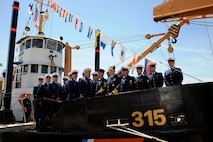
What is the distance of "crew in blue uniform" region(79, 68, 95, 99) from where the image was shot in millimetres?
5723

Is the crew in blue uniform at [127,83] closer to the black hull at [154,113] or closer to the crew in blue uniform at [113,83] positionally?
the crew in blue uniform at [113,83]

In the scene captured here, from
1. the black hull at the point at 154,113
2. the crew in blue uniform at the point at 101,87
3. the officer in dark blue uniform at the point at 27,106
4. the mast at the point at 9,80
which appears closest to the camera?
the black hull at the point at 154,113

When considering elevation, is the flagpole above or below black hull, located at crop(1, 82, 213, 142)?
above

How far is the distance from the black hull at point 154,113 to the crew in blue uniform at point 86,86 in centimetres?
110

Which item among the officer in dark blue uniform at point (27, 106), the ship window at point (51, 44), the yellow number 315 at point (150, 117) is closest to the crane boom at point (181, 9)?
the yellow number 315 at point (150, 117)

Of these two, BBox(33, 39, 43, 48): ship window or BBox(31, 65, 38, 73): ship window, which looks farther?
BBox(33, 39, 43, 48): ship window

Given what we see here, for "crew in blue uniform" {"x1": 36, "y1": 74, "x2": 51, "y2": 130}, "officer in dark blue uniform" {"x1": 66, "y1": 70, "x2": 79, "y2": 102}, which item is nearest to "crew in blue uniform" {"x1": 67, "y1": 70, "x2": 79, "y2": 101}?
"officer in dark blue uniform" {"x1": 66, "y1": 70, "x2": 79, "y2": 102}

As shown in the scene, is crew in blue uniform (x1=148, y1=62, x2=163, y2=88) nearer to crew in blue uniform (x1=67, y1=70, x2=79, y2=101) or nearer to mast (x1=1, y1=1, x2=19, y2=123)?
crew in blue uniform (x1=67, y1=70, x2=79, y2=101)

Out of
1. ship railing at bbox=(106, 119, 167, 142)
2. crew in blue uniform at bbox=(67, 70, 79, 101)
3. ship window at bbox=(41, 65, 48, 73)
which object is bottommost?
Answer: ship railing at bbox=(106, 119, 167, 142)

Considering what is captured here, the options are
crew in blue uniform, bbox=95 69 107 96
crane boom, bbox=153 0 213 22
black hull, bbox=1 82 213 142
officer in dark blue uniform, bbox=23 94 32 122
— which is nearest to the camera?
black hull, bbox=1 82 213 142

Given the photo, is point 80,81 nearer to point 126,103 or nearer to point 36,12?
point 126,103

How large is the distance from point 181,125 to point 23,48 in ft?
38.6

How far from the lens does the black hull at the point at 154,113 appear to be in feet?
11.4

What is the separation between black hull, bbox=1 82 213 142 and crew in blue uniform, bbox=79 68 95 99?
43.3 inches
